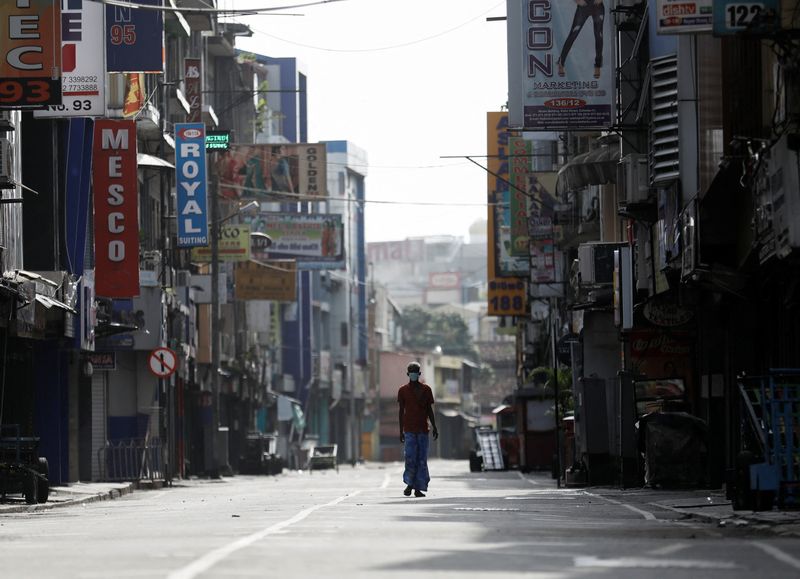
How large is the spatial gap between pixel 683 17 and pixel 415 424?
755 cm

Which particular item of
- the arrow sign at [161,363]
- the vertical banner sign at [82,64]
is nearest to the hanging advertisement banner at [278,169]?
the arrow sign at [161,363]

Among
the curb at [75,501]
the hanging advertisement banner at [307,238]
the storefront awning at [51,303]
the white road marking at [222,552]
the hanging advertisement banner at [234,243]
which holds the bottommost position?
the curb at [75,501]

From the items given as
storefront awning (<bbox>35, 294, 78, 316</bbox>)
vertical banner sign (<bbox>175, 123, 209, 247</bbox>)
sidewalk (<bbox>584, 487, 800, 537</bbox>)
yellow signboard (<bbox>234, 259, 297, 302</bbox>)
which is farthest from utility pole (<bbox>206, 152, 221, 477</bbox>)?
sidewalk (<bbox>584, 487, 800, 537</bbox>)

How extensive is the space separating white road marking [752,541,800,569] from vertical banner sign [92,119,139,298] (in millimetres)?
27056

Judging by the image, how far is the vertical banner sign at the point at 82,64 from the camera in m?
33.7

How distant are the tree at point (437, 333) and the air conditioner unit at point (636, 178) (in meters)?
130

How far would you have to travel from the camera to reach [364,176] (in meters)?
129

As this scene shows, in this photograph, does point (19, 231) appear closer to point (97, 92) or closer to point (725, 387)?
point (97, 92)

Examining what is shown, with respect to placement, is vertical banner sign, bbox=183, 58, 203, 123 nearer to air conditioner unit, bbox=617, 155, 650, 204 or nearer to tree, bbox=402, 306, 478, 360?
air conditioner unit, bbox=617, 155, 650, 204

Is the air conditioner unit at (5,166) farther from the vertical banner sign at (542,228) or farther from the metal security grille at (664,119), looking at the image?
the vertical banner sign at (542,228)

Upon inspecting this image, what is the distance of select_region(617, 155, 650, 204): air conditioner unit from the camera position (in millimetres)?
33219

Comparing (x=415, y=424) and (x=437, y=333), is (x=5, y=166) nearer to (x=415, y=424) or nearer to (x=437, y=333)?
(x=415, y=424)

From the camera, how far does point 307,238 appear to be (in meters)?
73.1

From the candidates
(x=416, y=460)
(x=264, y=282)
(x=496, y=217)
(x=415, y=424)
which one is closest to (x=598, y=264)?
(x=416, y=460)
